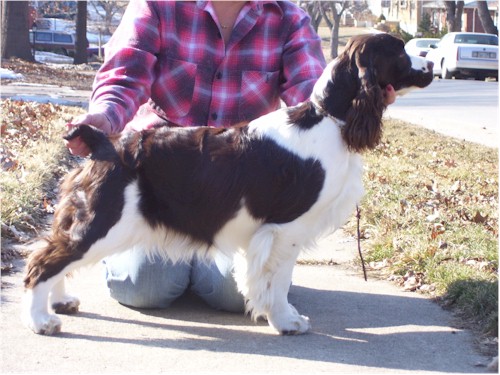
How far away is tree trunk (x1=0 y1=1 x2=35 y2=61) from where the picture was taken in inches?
990

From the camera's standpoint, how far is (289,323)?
13.0 ft

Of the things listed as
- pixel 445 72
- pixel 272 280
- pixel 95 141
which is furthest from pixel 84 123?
pixel 445 72

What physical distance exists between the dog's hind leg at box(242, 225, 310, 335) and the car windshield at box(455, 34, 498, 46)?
86.2ft

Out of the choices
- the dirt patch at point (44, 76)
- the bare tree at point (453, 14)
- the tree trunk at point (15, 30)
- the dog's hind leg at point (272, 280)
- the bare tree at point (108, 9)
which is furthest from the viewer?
the bare tree at point (108, 9)

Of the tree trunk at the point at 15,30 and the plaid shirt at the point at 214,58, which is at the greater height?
the plaid shirt at the point at 214,58

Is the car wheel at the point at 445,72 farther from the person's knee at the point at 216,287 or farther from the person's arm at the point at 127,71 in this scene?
the person's knee at the point at 216,287

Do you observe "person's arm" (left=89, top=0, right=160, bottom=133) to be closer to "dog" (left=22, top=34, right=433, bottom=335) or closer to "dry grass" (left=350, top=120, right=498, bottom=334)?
Result: "dog" (left=22, top=34, right=433, bottom=335)

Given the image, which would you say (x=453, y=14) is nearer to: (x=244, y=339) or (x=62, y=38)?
(x=62, y=38)

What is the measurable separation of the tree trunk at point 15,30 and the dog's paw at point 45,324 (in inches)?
893

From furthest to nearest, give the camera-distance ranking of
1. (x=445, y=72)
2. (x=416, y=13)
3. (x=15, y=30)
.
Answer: (x=416, y=13) < (x=445, y=72) < (x=15, y=30)

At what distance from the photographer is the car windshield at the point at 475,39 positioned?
28.7 metres

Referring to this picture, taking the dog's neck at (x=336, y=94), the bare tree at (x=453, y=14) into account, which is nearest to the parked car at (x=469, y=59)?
the bare tree at (x=453, y=14)

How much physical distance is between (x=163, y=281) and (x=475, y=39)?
26.7 m

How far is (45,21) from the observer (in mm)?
49375
